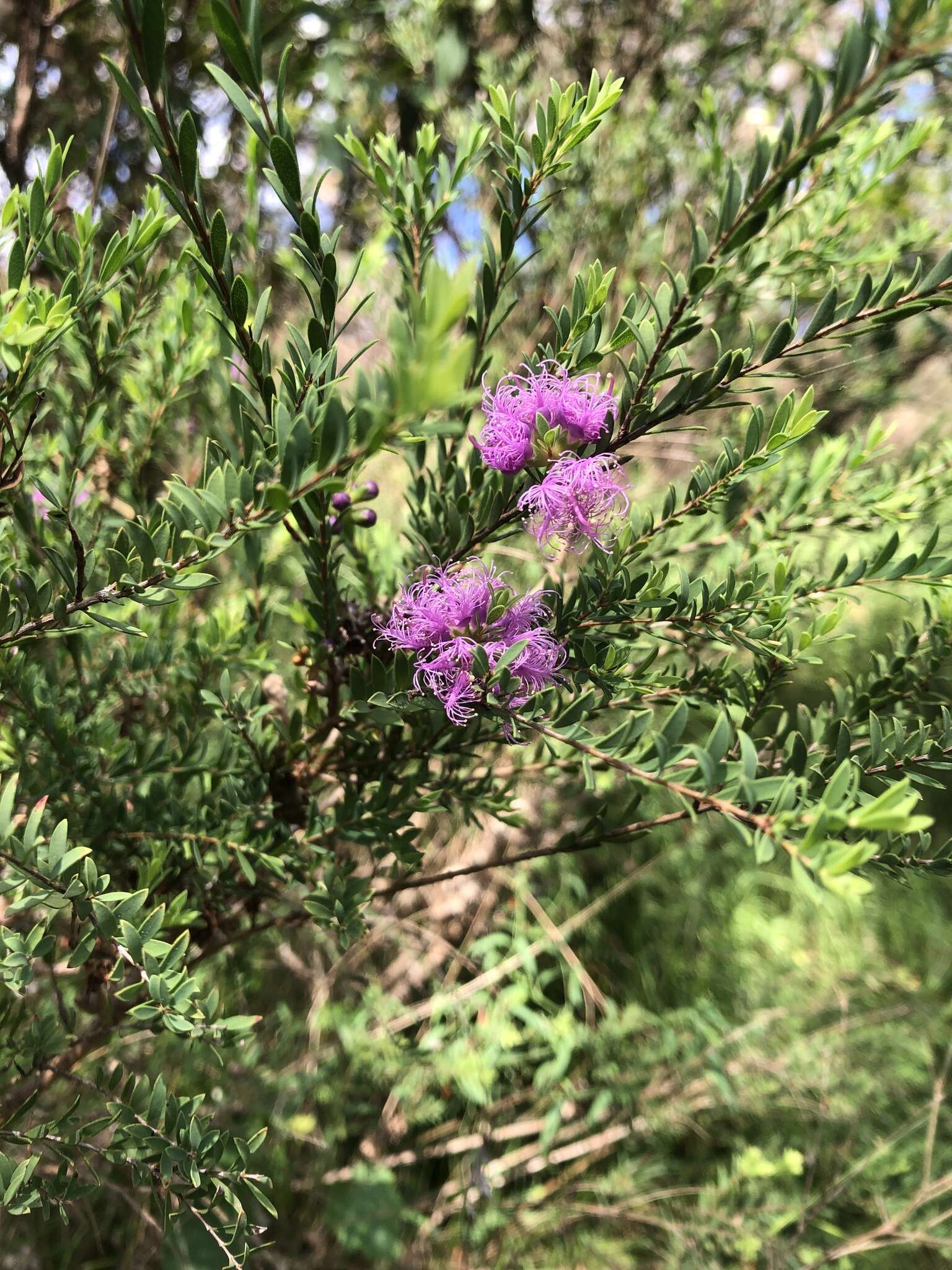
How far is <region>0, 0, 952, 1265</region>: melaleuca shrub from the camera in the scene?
389mm

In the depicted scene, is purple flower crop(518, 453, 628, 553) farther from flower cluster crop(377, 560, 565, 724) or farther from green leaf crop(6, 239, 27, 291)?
green leaf crop(6, 239, 27, 291)

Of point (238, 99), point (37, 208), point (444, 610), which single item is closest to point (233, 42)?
point (238, 99)

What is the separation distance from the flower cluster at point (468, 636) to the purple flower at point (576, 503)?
0.15ft

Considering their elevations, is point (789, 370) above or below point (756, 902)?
above

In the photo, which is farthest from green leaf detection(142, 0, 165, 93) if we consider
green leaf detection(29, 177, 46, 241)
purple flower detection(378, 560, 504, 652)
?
purple flower detection(378, 560, 504, 652)

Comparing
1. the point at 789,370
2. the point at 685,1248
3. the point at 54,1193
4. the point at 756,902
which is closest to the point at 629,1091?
the point at 685,1248

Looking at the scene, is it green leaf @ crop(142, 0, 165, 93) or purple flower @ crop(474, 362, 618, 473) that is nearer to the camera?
green leaf @ crop(142, 0, 165, 93)

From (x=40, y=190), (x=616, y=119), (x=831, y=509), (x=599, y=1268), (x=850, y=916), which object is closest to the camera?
(x=40, y=190)

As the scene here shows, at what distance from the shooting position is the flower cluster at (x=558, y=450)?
0.48 m

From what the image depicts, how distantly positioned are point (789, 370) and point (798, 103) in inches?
86.1

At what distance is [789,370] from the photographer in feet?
1.59

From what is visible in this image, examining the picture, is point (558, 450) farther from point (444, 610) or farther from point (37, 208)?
point (37, 208)

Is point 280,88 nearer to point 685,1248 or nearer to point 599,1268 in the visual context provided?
point 685,1248

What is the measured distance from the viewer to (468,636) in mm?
511
